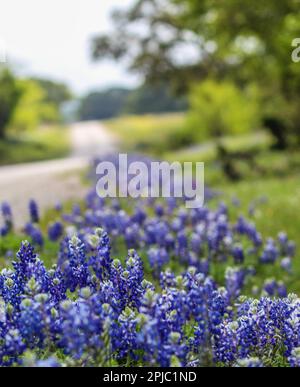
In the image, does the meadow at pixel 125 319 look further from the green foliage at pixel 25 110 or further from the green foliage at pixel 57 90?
the green foliage at pixel 57 90

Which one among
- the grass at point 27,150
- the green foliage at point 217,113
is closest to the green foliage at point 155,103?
the grass at point 27,150

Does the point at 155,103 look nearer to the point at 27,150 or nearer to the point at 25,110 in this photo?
the point at 25,110

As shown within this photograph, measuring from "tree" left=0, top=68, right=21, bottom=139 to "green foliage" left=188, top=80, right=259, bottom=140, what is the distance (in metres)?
21.3

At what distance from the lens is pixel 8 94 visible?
138 feet

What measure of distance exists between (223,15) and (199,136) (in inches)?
177

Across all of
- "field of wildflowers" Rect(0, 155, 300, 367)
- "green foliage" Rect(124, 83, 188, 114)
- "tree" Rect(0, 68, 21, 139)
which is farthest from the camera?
"green foliage" Rect(124, 83, 188, 114)

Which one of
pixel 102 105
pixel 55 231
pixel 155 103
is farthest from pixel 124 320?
pixel 102 105

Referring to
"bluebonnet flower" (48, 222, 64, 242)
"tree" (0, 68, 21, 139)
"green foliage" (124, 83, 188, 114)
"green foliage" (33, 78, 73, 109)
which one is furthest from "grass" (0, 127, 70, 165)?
"green foliage" (33, 78, 73, 109)

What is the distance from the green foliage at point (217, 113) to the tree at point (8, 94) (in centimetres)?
2129

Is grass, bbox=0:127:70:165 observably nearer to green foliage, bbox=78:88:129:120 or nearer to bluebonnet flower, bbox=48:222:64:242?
bluebonnet flower, bbox=48:222:64:242

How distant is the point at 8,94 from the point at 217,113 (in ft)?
74.3

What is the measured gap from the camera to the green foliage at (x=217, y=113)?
903 inches

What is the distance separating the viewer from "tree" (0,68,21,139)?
4183cm

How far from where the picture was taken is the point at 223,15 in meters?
22.1
